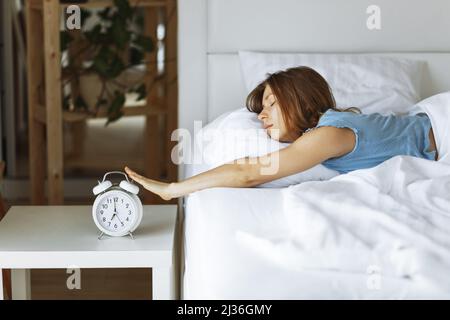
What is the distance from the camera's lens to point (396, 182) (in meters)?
2.04

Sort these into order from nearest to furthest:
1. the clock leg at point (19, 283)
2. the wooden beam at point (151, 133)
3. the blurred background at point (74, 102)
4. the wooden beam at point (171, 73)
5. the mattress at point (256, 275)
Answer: the mattress at point (256, 275), the clock leg at point (19, 283), the blurred background at point (74, 102), the wooden beam at point (171, 73), the wooden beam at point (151, 133)

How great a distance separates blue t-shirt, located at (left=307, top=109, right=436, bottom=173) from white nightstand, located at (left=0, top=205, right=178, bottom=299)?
19.9 inches

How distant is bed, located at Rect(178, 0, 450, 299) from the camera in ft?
5.14

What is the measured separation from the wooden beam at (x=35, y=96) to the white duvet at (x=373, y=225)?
1.86 metres

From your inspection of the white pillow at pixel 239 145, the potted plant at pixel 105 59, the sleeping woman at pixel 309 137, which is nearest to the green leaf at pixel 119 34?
the potted plant at pixel 105 59

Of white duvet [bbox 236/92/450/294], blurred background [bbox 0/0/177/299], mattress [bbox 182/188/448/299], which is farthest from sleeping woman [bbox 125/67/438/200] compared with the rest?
blurred background [bbox 0/0/177/299]

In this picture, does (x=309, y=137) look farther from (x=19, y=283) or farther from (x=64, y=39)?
(x=64, y=39)

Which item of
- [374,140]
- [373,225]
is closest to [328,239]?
[373,225]

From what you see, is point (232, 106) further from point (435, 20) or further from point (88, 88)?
point (88, 88)

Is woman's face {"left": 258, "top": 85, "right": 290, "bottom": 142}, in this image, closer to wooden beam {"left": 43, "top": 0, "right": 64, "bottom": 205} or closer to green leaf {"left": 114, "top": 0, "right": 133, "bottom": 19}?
wooden beam {"left": 43, "top": 0, "right": 64, "bottom": 205}

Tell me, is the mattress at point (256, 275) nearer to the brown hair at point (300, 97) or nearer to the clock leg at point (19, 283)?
the brown hair at point (300, 97)

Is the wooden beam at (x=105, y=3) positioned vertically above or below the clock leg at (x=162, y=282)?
above

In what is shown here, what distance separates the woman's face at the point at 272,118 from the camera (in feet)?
7.54
